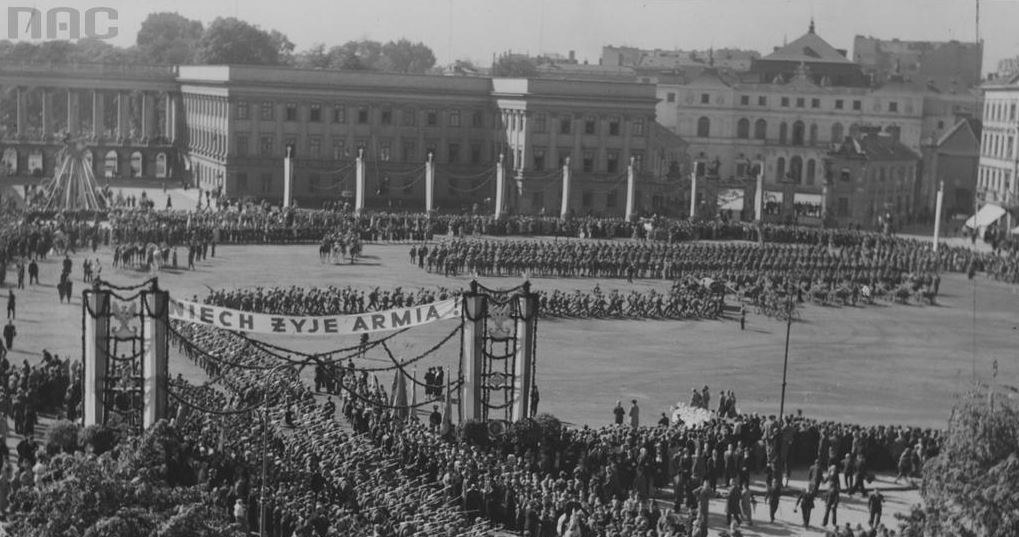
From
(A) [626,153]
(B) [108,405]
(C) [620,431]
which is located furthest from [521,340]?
(A) [626,153]

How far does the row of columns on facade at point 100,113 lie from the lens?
339 feet

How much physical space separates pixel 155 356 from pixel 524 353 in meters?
7.74

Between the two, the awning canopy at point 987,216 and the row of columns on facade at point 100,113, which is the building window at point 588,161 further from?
the row of columns on facade at point 100,113

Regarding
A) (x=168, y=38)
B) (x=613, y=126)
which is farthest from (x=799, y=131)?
(x=168, y=38)

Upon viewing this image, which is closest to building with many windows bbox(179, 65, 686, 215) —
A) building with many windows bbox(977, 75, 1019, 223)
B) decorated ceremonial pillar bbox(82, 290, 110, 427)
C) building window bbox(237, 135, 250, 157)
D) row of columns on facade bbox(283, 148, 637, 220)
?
building window bbox(237, 135, 250, 157)

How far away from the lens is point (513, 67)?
157 metres

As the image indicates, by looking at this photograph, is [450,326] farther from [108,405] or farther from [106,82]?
[106,82]

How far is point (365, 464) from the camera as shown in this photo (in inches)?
1121

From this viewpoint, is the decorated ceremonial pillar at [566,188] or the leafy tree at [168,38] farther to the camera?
the leafy tree at [168,38]

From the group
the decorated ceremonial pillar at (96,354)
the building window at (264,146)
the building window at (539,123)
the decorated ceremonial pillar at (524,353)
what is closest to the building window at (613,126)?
the building window at (539,123)

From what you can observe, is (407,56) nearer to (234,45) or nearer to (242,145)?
(234,45)

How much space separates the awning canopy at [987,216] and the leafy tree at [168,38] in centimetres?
7448

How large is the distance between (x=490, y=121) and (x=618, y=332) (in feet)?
159

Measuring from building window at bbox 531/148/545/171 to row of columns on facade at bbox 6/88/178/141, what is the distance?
90.2 ft
